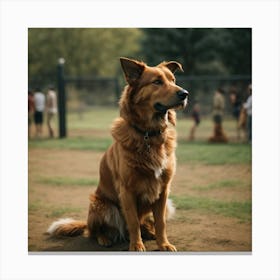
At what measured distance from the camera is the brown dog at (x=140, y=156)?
14.7ft

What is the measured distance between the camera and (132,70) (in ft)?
14.7

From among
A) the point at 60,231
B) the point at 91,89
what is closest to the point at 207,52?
the point at 91,89

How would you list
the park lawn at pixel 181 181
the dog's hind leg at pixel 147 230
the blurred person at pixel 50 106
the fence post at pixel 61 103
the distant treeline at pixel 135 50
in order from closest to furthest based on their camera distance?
the dog's hind leg at pixel 147 230 < the park lawn at pixel 181 181 < the fence post at pixel 61 103 < the blurred person at pixel 50 106 < the distant treeline at pixel 135 50

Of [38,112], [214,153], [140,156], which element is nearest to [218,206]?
[140,156]

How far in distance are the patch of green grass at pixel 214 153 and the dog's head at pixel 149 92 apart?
21.5 ft

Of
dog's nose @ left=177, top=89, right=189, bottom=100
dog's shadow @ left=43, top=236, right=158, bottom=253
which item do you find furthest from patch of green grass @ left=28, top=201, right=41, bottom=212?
dog's nose @ left=177, top=89, right=189, bottom=100

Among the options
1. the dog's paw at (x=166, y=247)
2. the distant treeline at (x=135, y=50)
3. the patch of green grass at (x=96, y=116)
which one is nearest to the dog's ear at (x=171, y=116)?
the dog's paw at (x=166, y=247)

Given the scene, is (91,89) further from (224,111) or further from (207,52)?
(224,111)

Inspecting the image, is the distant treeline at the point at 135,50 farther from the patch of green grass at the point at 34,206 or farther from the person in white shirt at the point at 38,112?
the patch of green grass at the point at 34,206

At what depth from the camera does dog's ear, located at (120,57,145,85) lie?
443 cm

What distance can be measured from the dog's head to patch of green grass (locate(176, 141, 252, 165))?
656cm

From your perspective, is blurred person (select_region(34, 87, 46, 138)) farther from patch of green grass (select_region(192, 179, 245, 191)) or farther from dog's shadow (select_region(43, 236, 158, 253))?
dog's shadow (select_region(43, 236, 158, 253))

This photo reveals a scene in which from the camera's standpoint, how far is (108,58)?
29.4 metres

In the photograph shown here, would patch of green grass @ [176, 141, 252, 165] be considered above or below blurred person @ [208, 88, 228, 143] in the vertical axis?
below
